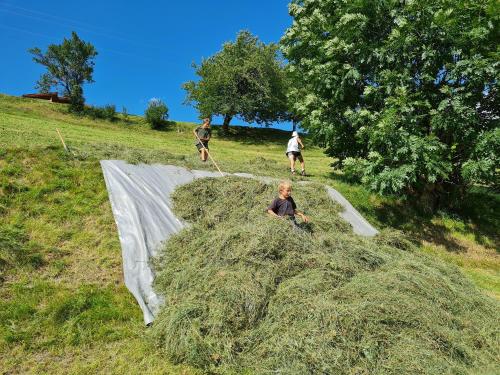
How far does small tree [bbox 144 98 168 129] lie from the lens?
33.1 meters

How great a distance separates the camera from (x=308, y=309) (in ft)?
15.8

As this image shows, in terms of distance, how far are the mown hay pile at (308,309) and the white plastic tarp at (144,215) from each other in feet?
0.85

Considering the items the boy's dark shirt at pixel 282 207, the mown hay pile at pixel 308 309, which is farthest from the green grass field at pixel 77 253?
the boy's dark shirt at pixel 282 207

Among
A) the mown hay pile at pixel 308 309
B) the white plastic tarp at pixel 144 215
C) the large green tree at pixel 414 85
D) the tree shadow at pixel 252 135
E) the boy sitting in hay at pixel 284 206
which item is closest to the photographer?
the mown hay pile at pixel 308 309

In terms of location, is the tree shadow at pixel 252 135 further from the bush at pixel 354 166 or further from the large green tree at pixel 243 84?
the bush at pixel 354 166

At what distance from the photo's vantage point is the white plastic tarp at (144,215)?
Answer: 6020 mm

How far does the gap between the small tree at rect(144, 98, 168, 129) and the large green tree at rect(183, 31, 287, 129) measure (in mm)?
3469

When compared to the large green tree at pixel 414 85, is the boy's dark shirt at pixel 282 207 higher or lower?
lower

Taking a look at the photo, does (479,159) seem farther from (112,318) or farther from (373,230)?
(112,318)

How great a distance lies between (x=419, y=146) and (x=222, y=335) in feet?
26.1

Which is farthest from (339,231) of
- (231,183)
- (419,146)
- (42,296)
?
(42,296)

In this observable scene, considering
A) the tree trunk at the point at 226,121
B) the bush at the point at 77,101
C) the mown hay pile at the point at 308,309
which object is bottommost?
the mown hay pile at the point at 308,309

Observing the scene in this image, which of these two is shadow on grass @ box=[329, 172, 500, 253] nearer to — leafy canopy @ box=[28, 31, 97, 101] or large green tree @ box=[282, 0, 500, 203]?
large green tree @ box=[282, 0, 500, 203]

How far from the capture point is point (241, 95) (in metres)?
35.3
